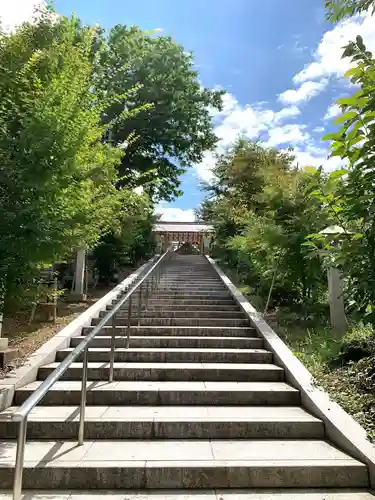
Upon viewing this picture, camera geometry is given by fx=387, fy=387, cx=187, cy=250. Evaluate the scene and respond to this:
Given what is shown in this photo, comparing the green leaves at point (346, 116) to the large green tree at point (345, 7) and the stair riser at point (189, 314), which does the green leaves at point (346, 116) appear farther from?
the stair riser at point (189, 314)

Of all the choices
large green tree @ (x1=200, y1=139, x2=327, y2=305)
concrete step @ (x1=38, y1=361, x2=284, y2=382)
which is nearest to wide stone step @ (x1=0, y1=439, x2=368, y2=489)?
concrete step @ (x1=38, y1=361, x2=284, y2=382)

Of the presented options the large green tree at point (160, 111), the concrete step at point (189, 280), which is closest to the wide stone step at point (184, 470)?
the concrete step at point (189, 280)

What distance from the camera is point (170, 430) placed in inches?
130

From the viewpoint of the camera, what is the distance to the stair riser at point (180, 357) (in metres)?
4.80

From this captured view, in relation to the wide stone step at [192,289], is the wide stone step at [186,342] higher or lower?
lower

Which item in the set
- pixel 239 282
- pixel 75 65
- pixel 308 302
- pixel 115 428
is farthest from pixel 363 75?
pixel 239 282

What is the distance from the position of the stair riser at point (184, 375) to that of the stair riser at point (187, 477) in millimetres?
1546

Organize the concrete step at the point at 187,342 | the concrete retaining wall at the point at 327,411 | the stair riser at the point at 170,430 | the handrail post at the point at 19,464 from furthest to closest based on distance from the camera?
the concrete step at the point at 187,342
the stair riser at the point at 170,430
the concrete retaining wall at the point at 327,411
the handrail post at the point at 19,464

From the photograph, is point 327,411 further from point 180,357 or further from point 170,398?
point 180,357

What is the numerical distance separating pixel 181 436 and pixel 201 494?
68cm

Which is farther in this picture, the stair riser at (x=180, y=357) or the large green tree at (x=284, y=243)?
the large green tree at (x=284, y=243)

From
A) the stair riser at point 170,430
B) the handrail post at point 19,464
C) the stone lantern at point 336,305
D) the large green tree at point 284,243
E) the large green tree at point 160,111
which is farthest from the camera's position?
the large green tree at point 160,111

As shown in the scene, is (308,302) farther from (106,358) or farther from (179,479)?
(179,479)

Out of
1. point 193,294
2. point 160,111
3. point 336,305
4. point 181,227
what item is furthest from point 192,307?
point 181,227
